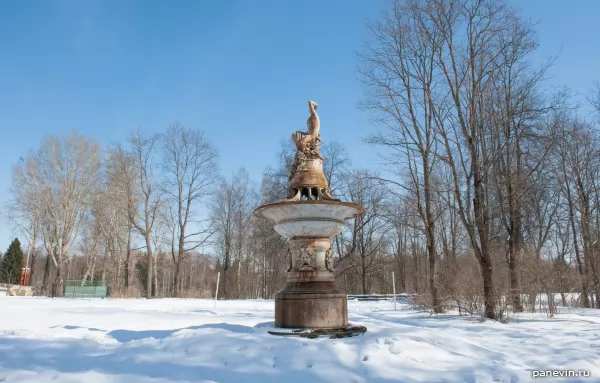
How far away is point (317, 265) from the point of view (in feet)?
25.1

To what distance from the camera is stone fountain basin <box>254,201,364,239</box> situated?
748 cm

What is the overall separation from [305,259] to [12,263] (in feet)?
204

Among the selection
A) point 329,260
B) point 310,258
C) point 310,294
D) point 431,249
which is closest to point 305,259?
point 310,258

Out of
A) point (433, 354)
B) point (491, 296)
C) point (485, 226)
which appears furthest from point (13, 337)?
point (485, 226)

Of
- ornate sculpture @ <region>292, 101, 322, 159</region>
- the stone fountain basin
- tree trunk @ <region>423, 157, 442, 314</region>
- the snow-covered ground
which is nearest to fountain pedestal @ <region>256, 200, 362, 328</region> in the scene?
the stone fountain basin

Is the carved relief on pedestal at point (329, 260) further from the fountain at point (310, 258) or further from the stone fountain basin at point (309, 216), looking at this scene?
the stone fountain basin at point (309, 216)

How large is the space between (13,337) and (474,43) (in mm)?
14421

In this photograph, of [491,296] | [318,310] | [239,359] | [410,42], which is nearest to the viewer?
[239,359]

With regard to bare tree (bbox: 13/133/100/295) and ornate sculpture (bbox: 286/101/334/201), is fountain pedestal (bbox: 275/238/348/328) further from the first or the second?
bare tree (bbox: 13/133/100/295)

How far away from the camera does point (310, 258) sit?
25.0ft

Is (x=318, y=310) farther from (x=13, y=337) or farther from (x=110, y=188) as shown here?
(x=110, y=188)

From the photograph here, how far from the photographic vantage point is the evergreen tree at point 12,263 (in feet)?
181

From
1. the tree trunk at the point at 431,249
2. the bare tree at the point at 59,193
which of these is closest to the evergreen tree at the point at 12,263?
the bare tree at the point at 59,193

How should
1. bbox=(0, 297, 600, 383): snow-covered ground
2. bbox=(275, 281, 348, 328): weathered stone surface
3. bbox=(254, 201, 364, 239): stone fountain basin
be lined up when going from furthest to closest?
1. bbox=(254, 201, 364, 239): stone fountain basin
2. bbox=(275, 281, 348, 328): weathered stone surface
3. bbox=(0, 297, 600, 383): snow-covered ground
